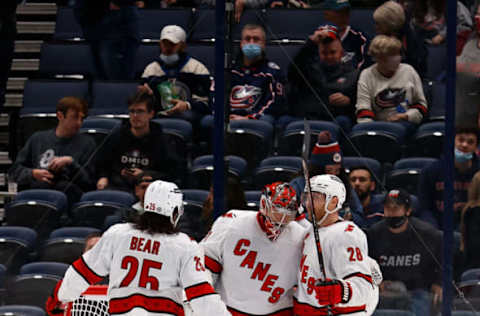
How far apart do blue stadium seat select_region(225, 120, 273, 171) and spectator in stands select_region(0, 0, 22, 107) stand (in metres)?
1.96

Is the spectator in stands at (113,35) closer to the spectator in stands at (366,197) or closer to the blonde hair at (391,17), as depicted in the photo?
the blonde hair at (391,17)

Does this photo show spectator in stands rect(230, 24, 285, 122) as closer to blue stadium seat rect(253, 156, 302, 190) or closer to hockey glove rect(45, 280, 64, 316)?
blue stadium seat rect(253, 156, 302, 190)

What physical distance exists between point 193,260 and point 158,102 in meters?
1.83

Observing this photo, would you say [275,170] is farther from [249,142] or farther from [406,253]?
[406,253]

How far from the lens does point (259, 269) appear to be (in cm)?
543

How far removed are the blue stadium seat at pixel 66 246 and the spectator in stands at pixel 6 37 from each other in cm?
167

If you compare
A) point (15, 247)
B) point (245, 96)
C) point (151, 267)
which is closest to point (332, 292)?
point (151, 267)

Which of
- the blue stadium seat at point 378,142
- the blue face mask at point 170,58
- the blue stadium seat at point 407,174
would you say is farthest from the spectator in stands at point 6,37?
the blue stadium seat at point 407,174

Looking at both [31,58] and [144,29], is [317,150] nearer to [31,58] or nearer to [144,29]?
[144,29]

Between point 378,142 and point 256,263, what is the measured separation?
1286 millimetres

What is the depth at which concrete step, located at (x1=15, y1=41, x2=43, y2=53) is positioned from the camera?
8.13m

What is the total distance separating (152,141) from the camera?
21.4 feet

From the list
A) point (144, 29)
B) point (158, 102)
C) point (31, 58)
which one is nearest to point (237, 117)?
point (158, 102)

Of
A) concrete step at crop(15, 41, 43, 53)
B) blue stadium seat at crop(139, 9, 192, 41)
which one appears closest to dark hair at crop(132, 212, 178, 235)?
blue stadium seat at crop(139, 9, 192, 41)
